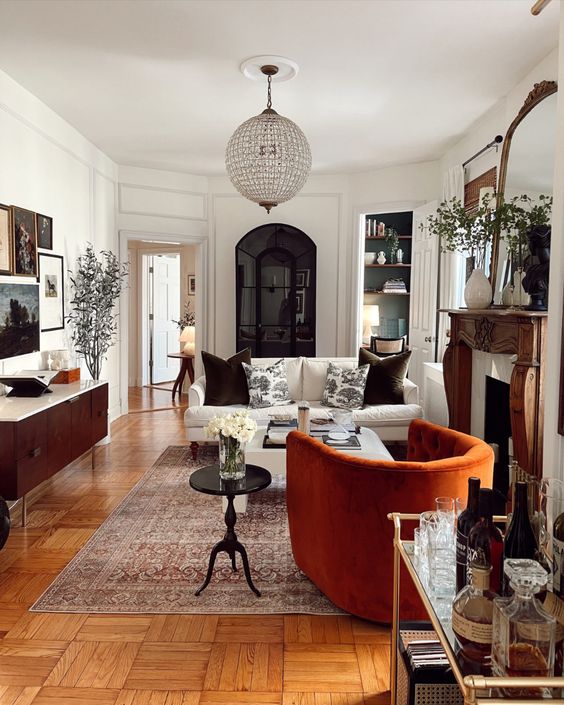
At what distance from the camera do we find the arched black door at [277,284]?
23.7 ft

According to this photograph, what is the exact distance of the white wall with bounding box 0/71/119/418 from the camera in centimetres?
432

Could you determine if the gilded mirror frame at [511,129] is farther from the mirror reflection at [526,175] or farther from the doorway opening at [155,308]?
Result: the doorway opening at [155,308]

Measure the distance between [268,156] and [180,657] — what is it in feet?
9.25

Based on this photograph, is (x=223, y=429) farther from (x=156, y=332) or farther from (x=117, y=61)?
(x=156, y=332)

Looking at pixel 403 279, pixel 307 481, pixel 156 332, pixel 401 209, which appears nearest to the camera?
pixel 307 481

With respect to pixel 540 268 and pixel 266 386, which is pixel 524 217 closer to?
pixel 540 268

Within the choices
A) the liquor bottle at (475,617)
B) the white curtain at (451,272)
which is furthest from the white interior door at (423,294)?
the liquor bottle at (475,617)

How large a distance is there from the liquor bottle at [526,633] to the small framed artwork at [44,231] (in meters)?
4.58

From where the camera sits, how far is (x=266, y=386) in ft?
17.7

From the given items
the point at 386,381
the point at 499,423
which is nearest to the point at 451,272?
the point at 386,381

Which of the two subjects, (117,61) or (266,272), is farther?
(266,272)

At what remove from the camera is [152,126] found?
539 centimetres

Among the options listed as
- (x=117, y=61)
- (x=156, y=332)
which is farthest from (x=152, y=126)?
(x=156, y=332)

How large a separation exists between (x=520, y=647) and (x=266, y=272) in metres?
6.35
